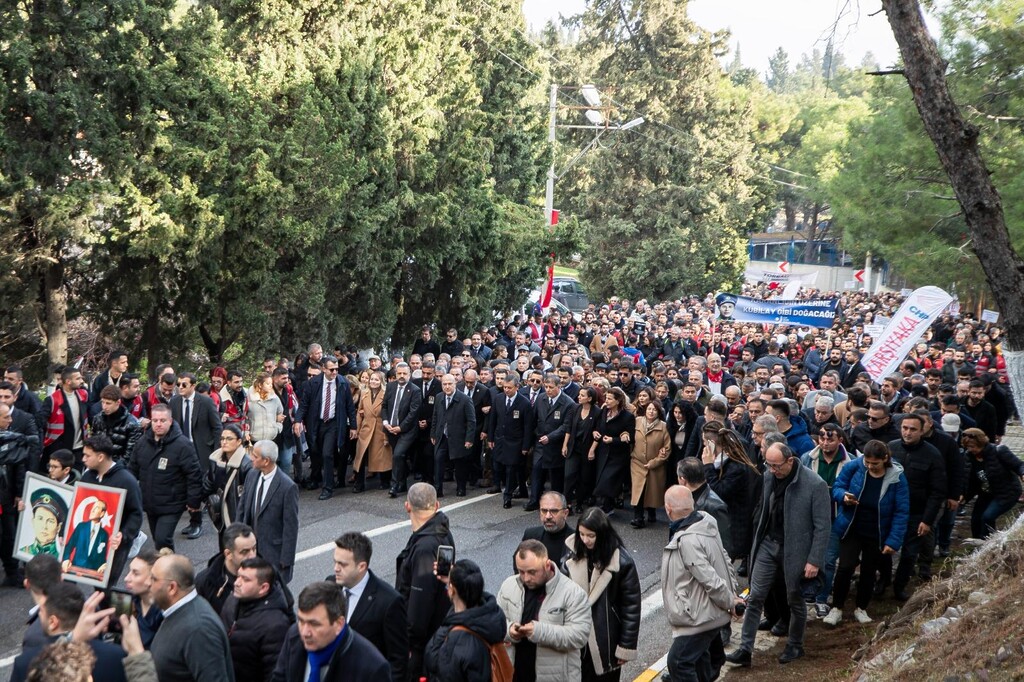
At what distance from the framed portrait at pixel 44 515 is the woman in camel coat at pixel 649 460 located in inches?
278

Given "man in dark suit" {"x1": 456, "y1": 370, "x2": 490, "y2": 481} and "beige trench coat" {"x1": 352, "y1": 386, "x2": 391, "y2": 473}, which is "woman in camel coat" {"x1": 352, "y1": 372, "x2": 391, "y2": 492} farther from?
"man in dark suit" {"x1": 456, "y1": 370, "x2": 490, "y2": 481}

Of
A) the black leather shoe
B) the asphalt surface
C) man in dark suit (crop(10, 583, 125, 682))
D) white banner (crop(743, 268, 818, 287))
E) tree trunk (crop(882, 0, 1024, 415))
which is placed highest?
tree trunk (crop(882, 0, 1024, 415))

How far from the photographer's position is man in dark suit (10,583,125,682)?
4.77 m

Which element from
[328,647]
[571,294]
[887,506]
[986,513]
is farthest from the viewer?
[571,294]

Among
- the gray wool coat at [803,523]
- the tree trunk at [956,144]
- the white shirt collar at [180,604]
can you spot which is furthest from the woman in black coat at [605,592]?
the tree trunk at [956,144]

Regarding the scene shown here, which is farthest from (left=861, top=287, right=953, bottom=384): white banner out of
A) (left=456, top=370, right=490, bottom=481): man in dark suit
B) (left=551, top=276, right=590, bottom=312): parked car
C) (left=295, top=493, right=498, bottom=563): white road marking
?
(left=551, top=276, right=590, bottom=312): parked car

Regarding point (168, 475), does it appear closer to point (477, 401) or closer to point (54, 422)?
point (54, 422)

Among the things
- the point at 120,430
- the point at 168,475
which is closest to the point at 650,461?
the point at 168,475

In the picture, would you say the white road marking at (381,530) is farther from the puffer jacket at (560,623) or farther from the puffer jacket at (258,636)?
the puffer jacket at (560,623)

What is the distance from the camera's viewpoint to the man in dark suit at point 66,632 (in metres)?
4.77

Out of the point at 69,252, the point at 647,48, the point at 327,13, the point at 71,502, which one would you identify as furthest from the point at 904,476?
the point at 647,48

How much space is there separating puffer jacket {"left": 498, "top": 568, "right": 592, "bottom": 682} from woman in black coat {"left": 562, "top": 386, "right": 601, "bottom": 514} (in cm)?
700

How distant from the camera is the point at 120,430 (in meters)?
10.4

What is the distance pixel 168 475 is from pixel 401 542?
289 centimetres
